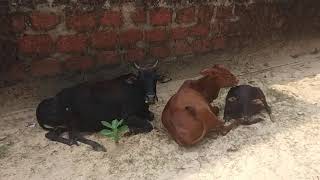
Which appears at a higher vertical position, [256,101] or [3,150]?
[256,101]

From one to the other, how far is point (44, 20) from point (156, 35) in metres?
0.96

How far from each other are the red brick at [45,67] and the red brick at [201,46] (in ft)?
4.07

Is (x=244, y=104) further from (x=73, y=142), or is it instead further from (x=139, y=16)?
(x=73, y=142)

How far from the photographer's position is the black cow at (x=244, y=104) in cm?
331

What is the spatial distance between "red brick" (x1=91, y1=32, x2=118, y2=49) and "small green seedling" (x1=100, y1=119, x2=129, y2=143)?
0.80 m

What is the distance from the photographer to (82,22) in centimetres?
354

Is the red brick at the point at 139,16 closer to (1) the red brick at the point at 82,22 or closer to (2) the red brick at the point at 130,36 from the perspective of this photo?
(2) the red brick at the point at 130,36

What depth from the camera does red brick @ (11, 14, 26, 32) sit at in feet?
10.9

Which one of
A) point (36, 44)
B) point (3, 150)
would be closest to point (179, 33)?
point (36, 44)

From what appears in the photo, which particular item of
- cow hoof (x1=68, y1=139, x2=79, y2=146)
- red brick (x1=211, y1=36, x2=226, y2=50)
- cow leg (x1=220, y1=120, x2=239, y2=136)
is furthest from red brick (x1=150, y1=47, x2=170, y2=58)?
cow hoof (x1=68, y1=139, x2=79, y2=146)

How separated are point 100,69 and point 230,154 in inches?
56.5

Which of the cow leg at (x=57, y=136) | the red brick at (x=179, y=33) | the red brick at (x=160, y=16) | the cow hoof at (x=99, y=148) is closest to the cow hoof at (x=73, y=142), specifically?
the cow leg at (x=57, y=136)

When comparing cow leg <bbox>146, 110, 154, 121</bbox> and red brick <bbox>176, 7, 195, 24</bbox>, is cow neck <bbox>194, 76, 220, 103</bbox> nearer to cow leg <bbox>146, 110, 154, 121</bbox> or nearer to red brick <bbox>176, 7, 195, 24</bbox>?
cow leg <bbox>146, 110, 154, 121</bbox>

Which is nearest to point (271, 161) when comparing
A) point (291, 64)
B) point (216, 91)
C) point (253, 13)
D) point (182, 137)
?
point (182, 137)
